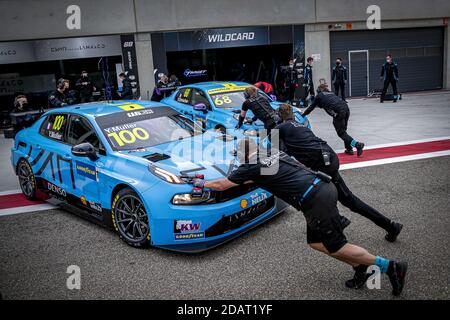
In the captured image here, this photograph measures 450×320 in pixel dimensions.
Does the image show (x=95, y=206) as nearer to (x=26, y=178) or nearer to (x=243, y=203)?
(x=243, y=203)

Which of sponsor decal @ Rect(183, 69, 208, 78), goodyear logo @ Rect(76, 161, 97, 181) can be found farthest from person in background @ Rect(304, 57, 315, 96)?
goodyear logo @ Rect(76, 161, 97, 181)

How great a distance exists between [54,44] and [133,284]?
49.4 ft

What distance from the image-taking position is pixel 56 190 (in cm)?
584

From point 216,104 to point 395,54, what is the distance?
15317 mm

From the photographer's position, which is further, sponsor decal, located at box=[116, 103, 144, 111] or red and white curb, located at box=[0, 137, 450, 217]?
red and white curb, located at box=[0, 137, 450, 217]

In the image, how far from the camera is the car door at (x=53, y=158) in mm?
5625

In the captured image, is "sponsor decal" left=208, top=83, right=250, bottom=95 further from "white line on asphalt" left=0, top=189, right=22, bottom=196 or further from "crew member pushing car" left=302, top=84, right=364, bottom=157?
"white line on asphalt" left=0, top=189, right=22, bottom=196

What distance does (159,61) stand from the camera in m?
18.0

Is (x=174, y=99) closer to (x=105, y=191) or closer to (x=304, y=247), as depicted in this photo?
(x=105, y=191)

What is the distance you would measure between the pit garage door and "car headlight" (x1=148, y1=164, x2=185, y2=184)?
17373 mm

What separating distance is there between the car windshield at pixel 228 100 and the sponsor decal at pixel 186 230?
5.26m

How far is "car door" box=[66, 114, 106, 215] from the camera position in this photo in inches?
199

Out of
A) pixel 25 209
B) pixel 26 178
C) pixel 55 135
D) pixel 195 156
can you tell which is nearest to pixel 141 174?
pixel 195 156
